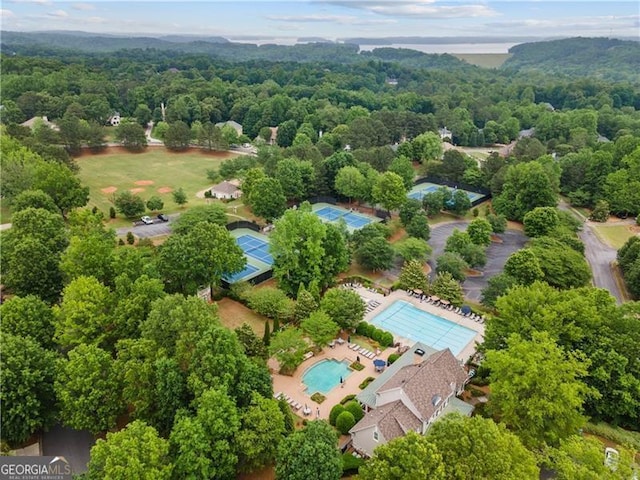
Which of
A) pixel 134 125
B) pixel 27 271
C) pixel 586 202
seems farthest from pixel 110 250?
pixel 586 202

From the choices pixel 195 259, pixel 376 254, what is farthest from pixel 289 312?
pixel 376 254

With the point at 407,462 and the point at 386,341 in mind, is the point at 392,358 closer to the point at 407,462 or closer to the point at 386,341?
the point at 386,341

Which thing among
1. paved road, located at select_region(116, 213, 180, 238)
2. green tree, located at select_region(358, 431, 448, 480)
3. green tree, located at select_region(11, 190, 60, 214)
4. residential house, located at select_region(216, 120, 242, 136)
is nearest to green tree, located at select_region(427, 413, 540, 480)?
green tree, located at select_region(358, 431, 448, 480)

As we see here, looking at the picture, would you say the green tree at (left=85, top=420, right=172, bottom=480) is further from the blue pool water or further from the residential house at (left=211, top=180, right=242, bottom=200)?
the residential house at (left=211, top=180, right=242, bottom=200)

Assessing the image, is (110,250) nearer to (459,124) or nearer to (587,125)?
(459,124)

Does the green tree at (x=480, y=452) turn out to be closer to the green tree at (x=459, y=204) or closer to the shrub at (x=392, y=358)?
the shrub at (x=392, y=358)

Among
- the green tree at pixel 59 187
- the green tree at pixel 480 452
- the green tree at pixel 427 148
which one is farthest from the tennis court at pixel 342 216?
the green tree at pixel 480 452
